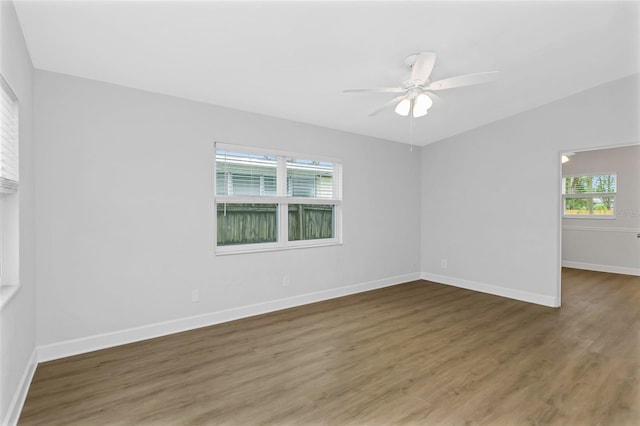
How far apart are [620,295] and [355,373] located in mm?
4798

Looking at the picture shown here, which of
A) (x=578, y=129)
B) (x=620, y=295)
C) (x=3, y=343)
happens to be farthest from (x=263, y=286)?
(x=620, y=295)

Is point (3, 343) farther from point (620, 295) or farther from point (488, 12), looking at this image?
point (620, 295)

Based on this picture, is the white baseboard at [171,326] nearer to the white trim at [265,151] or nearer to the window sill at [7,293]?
the window sill at [7,293]

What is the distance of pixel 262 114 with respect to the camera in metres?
3.89

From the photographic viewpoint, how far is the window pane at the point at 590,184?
20.9 feet

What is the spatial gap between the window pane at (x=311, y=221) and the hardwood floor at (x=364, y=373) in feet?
3.65

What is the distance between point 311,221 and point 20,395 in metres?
3.28

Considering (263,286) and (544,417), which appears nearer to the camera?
(544,417)

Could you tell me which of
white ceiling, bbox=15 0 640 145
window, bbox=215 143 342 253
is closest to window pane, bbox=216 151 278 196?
window, bbox=215 143 342 253

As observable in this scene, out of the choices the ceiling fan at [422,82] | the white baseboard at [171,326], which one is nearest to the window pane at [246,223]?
the white baseboard at [171,326]

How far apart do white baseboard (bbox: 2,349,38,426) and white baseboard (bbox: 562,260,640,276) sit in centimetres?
891

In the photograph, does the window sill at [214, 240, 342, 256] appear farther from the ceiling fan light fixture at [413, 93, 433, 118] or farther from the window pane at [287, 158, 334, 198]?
the ceiling fan light fixture at [413, 93, 433, 118]

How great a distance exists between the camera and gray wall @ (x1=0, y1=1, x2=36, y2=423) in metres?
1.80

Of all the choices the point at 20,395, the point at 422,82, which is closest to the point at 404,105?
the point at 422,82
